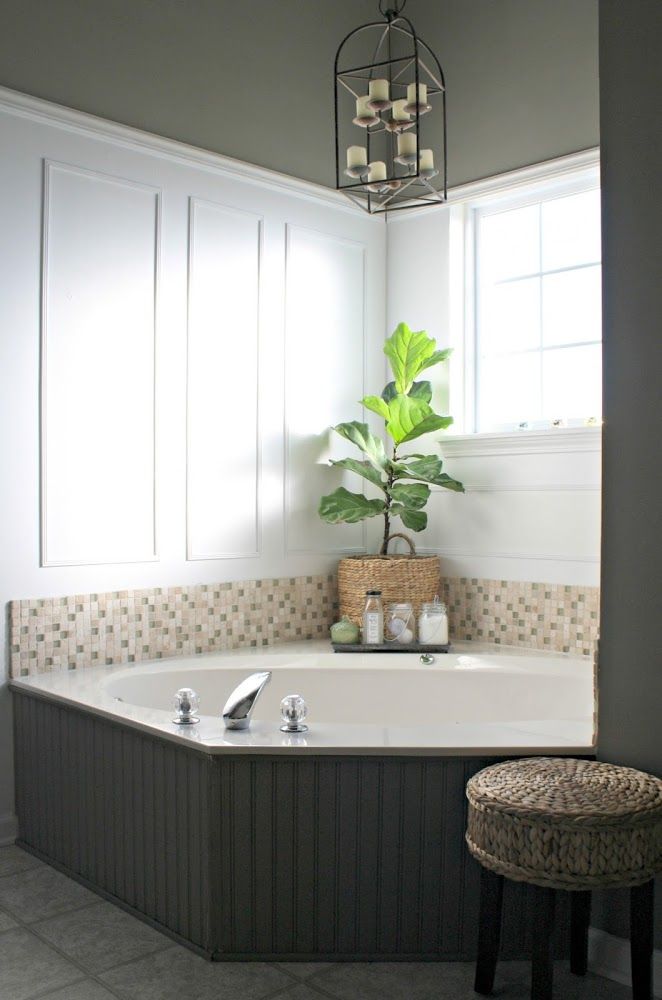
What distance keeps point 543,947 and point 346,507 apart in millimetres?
2193

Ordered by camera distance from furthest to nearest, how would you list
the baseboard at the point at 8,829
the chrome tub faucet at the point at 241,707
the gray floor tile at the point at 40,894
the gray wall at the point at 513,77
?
the gray wall at the point at 513,77, the baseboard at the point at 8,829, the gray floor tile at the point at 40,894, the chrome tub faucet at the point at 241,707

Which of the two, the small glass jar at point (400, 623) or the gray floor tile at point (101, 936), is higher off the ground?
the small glass jar at point (400, 623)

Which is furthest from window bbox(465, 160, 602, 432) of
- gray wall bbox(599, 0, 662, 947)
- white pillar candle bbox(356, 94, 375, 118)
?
gray wall bbox(599, 0, 662, 947)

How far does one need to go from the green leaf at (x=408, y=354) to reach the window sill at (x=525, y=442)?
12.0 inches

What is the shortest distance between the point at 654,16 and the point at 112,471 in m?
2.17

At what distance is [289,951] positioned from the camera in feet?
7.85

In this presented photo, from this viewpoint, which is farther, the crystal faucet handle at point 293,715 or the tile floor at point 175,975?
the crystal faucet handle at point 293,715

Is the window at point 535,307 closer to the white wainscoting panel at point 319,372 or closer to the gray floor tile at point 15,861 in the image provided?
the white wainscoting panel at point 319,372

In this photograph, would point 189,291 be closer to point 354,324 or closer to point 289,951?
point 354,324

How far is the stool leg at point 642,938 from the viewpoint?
2.08 metres

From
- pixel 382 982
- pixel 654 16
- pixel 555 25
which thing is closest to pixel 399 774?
pixel 382 982

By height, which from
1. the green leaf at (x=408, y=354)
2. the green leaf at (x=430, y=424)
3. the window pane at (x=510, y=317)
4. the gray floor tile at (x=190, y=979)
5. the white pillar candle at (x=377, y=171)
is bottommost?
the gray floor tile at (x=190, y=979)

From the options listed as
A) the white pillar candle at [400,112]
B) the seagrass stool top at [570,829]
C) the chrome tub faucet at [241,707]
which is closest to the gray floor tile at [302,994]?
the seagrass stool top at [570,829]

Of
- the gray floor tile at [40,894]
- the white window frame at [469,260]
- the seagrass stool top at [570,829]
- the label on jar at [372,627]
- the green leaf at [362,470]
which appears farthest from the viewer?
the green leaf at [362,470]
